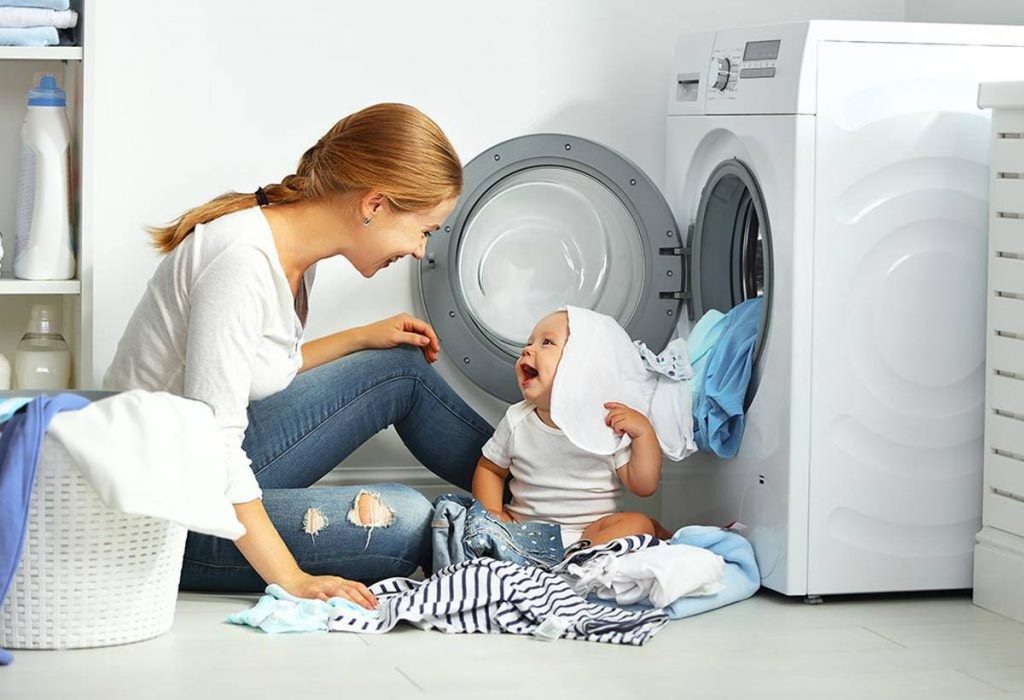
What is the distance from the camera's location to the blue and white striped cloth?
6.84 feet

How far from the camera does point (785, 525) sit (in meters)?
2.32

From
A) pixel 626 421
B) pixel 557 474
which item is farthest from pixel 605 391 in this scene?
pixel 557 474

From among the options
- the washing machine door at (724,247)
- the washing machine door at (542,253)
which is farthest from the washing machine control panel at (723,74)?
the washing machine door at (542,253)

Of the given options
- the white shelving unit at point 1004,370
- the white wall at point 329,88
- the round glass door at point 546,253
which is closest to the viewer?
the white shelving unit at point 1004,370

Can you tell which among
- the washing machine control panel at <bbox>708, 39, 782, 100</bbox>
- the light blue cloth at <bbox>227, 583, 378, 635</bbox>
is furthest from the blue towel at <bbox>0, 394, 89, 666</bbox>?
the washing machine control panel at <bbox>708, 39, 782, 100</bbox>

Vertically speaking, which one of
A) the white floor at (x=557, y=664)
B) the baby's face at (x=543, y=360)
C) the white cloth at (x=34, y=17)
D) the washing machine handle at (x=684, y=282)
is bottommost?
the white floor at (x=557, y=664)

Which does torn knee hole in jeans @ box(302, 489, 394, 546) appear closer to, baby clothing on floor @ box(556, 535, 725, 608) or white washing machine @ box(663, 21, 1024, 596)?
baby clothing on floor @ box(556, 535, 725, 608)

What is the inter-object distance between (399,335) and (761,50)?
2.57 ft

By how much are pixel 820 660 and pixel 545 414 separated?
728mm

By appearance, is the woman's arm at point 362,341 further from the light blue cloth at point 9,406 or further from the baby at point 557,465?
the light blue cloth at point 9,406

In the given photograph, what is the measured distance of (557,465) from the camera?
2.53 meters

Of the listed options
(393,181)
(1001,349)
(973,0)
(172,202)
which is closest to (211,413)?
(393,181)

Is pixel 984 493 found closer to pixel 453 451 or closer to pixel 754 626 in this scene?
pixel 754 626

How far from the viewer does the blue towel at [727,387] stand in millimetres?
2443
